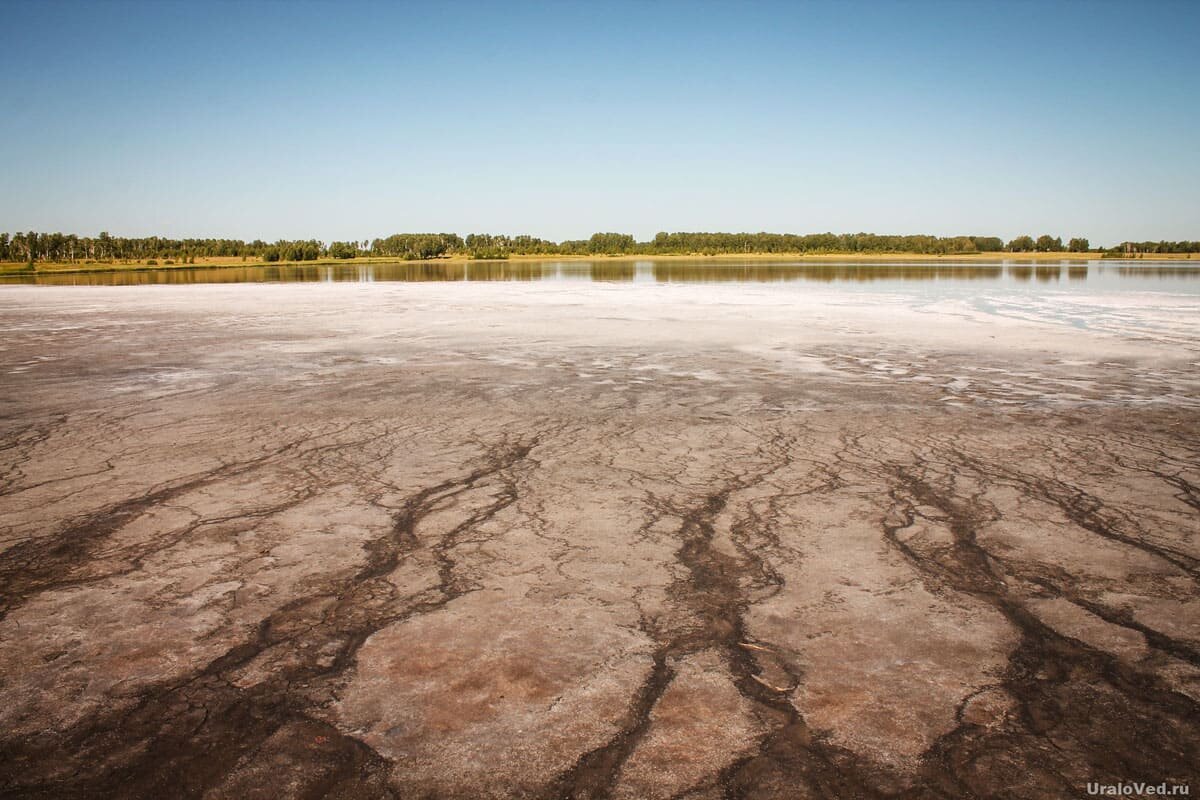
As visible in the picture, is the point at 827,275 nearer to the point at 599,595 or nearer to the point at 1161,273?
the point at 1161,273

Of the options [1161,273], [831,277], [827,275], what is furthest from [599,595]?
[1161,273]

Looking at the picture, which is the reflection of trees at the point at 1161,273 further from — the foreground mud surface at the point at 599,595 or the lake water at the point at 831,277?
the foreground mud surface at the point at 599,595

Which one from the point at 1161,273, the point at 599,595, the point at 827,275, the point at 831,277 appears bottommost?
the point at 599,595

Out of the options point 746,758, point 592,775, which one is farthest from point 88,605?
point 746,758

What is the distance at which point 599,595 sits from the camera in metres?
3.73

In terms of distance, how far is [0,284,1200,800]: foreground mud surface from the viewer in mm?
2520

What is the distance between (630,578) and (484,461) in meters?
2.62

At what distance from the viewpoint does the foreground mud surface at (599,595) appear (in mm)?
2520

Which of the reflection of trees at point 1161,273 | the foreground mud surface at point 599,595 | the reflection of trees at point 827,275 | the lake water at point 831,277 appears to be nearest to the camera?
the foreground mud surface at point 599,595

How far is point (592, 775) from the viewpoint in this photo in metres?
2.41

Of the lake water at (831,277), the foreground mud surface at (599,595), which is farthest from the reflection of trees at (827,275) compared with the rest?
the foreground mud surface at (599,595)

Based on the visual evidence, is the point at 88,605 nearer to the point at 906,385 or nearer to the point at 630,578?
the point at 630,578

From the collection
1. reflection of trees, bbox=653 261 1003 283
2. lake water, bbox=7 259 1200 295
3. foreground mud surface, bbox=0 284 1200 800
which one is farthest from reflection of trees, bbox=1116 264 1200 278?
foreground mud surface, bbox=0 284 1200 800

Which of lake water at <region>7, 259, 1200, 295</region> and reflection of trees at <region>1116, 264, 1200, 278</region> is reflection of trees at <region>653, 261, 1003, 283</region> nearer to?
lake water at <region>7, 259, 1200, 295</region>
